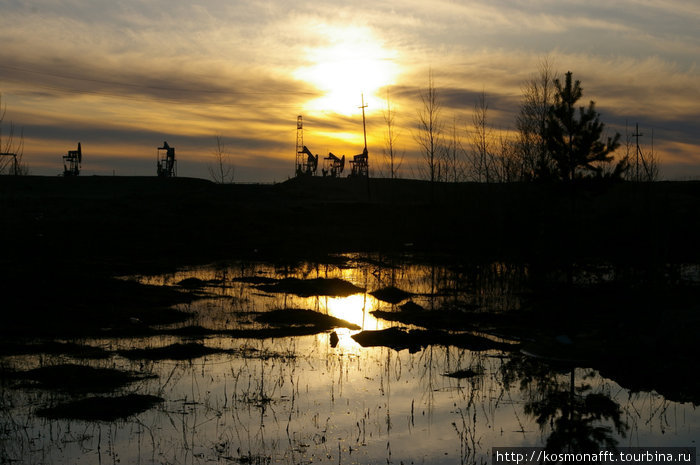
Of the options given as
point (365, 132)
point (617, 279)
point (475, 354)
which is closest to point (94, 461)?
point (475, 354)

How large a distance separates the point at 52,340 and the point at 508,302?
14.2m

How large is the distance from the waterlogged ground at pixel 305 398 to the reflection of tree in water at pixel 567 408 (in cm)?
4

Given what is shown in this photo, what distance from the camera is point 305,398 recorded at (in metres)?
11.8

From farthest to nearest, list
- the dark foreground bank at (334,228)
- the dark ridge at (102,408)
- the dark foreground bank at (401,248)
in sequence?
the dark foreground bank at (334,228) < the dark foreground bank at (401,248) < the dark ridge at (102,408)

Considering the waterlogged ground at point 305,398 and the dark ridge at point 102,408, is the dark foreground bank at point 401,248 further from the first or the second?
the dark ridge at point 102,408

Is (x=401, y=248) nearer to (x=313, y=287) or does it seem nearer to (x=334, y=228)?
(x=334, y=228)

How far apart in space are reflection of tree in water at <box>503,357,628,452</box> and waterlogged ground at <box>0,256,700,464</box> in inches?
1.6

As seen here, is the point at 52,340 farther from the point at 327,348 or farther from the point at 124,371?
the point at 327,348

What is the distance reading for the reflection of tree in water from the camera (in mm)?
10305

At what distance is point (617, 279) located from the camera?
89.6 ft

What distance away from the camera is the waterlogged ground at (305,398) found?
9414 millimetres

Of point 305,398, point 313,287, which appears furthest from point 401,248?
point 305,398

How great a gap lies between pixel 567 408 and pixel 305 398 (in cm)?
482

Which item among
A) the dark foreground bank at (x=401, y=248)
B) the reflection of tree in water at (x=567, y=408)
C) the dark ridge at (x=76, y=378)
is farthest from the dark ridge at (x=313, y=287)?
the dark ridge at (x=76, y=378)
